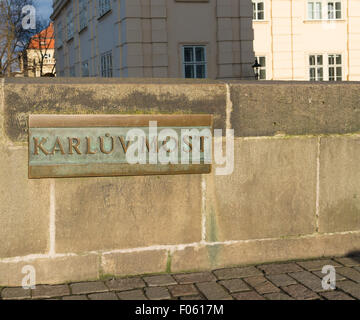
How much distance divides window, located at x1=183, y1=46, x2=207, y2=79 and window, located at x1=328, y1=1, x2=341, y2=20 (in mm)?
12068

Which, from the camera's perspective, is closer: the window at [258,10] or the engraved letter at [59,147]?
the engraved letter at [59,147]

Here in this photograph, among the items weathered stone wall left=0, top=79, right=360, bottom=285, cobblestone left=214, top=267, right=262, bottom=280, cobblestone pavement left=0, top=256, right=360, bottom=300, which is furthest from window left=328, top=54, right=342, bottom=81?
cobblestone left=214, top=267, right=262, bottom=280

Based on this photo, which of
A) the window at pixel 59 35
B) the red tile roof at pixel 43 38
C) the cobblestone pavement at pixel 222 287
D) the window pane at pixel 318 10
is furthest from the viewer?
the red tile roof at pixel 43 38

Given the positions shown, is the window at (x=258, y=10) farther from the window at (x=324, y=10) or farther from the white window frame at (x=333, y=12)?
the white window frame at (x=333, y=12)

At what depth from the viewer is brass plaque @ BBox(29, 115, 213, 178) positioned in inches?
132

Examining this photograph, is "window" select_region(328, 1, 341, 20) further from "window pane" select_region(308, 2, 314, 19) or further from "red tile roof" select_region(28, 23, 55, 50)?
"red tile roof" select_region(28, 23, 55, 50)

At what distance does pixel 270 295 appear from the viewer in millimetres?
3152

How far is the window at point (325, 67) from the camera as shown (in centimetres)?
2436

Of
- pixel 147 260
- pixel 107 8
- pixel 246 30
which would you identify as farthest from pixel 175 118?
pixel 107 8

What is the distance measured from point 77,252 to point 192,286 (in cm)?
80

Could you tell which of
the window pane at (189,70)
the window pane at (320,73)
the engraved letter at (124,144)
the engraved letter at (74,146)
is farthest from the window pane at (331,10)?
the engraved letter at (74,146)

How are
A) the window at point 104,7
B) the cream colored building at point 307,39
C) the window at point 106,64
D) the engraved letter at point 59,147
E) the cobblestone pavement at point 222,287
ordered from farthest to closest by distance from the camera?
1. the cream colored building at point 307,39
2. the window at point 106,64
3. the window at point 104,7
4. the engraved letter at point 59,147
5. the cobblestone pavement at point 222,287

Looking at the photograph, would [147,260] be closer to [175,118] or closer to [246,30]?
[175,118]

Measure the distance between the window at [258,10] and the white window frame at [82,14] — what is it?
7.76 meters
